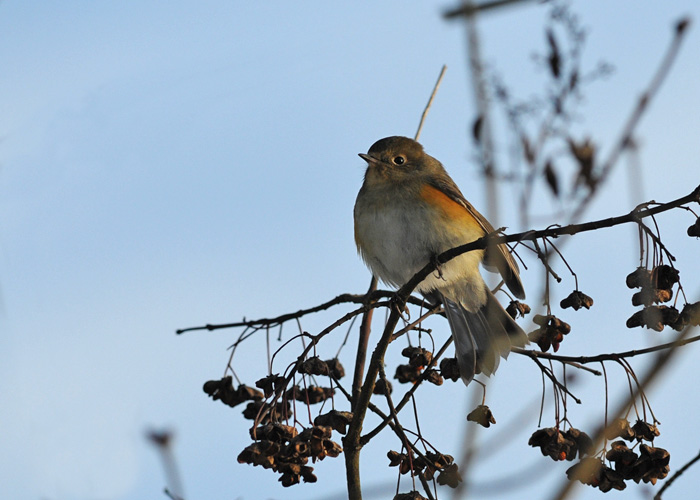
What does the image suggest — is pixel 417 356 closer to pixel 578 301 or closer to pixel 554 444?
pixel 578 301

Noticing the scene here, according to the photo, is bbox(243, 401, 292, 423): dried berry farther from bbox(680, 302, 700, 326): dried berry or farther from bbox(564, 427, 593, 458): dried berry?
bbox(680, 302, 700, 326): dried berry

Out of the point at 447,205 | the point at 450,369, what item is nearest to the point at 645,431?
the point at 450,369

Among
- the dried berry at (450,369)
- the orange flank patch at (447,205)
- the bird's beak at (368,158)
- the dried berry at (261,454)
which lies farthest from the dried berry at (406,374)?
the bird's beak at (368,158)

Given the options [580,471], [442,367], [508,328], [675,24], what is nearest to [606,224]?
[675,24]

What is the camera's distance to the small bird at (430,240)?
6.12m

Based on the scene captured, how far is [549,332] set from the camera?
3727 millimetres

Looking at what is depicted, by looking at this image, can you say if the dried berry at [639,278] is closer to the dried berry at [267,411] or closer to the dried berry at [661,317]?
the dried berry at [661,317]

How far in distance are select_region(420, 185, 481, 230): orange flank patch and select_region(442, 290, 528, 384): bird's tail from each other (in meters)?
0.62

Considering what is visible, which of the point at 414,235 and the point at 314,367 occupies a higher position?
the point at 414,235

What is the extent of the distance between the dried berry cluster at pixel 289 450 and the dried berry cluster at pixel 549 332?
104cm

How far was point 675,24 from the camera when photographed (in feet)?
7.26

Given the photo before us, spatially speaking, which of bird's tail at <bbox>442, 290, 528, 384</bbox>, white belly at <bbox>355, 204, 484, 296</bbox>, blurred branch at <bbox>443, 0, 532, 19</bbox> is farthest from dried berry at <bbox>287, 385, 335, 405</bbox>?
Result: blurred branch at <bbox>443, 0, 532, 19</bbox>

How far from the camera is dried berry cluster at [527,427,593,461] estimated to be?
3.37m

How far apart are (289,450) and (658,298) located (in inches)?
67.5
